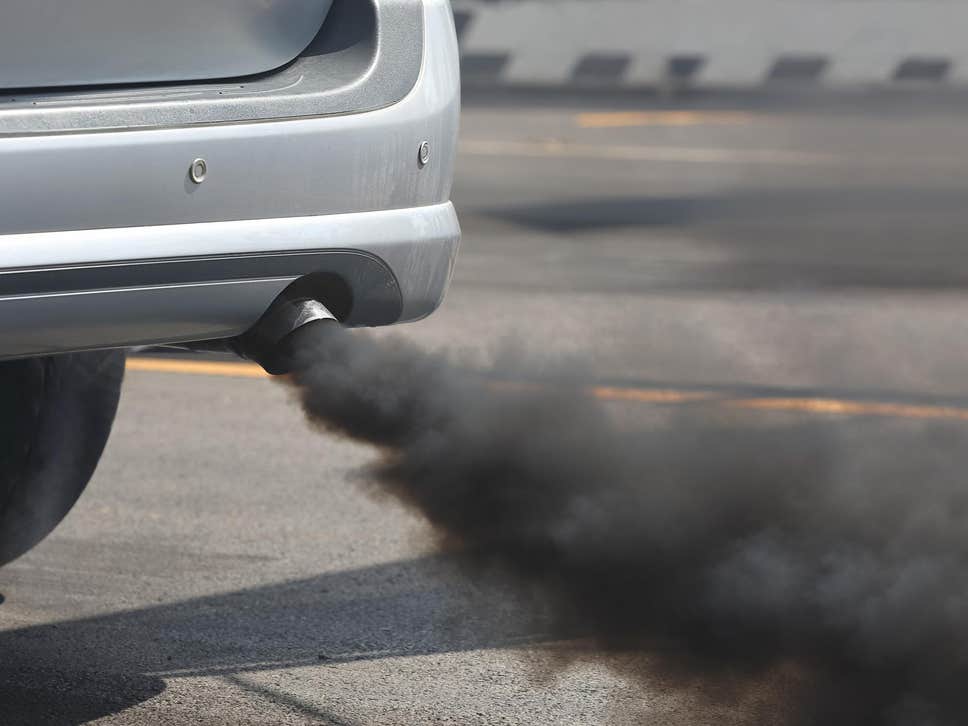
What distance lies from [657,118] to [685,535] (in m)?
12.7

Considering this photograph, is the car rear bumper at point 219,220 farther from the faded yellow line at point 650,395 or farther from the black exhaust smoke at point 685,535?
the faded yellow line at point 650,395

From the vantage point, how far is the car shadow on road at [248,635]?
3875 mm

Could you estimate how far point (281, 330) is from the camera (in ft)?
11.1

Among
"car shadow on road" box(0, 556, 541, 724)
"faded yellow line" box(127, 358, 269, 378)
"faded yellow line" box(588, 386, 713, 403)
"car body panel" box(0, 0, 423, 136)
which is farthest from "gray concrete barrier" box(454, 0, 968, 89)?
"car body panel" box(0, 0, 423, 136)

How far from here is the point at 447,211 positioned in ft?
12.1

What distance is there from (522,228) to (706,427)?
639cm

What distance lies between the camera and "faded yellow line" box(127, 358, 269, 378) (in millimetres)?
7016

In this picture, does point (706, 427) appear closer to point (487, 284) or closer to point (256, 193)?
point (256, 193)

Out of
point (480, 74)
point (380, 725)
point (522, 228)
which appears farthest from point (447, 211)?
point (480, 74)

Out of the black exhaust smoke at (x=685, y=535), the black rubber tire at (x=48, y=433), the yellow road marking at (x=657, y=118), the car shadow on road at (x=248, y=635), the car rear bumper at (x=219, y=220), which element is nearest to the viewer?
the car rear bumper at (x=219, y=220)

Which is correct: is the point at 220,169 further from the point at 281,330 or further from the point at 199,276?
the point at 281,330

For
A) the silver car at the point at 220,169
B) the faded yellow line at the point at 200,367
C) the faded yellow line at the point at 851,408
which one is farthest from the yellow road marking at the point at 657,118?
the silver car at the point at 220,169

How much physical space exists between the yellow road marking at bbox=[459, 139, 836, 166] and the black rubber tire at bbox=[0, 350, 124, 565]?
979 centimetres

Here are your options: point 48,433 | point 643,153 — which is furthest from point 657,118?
point 48,433
